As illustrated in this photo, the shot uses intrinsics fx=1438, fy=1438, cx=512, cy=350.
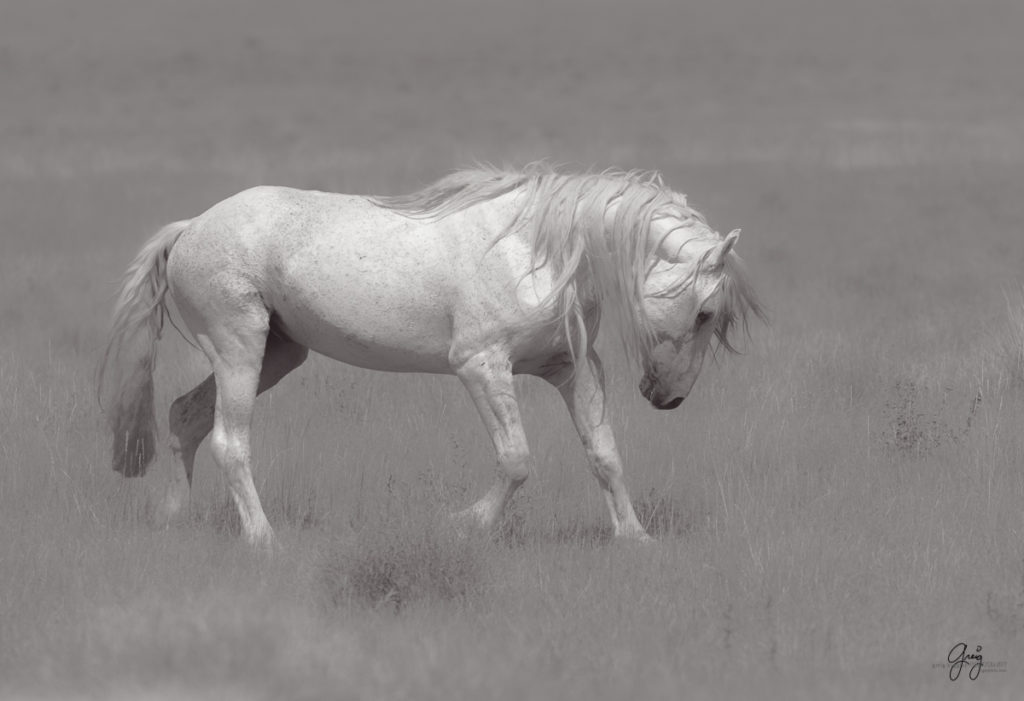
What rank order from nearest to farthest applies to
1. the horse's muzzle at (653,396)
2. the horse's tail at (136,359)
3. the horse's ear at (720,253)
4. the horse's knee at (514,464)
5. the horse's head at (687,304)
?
the horse's ear at (720,253), the horse's head at (687,304), the horse's knee at (514,464), the horse's muzzle at (653,396), the horse's tail at (136,359)

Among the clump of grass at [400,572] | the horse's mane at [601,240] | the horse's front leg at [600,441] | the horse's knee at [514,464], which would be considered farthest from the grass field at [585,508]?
the horse's mane at [601,240]

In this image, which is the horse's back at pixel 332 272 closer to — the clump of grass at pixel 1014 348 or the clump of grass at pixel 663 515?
the clump of grass at pixel 663 515

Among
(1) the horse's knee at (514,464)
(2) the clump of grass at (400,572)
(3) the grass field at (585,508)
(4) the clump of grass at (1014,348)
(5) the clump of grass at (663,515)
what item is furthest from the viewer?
(4) the clump of grass at (1014,348)

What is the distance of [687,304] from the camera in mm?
5469

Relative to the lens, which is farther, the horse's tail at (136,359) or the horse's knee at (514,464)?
the horse's tail at (136,359)

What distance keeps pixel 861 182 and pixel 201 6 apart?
5591 cm

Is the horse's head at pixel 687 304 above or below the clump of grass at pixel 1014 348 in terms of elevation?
above

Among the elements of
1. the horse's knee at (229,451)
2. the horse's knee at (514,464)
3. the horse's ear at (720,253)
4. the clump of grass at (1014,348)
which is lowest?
the clump of grass at (1014,348)

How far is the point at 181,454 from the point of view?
628cm

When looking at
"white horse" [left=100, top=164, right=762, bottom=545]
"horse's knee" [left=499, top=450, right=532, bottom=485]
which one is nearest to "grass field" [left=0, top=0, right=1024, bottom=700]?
"horse's knee" [left=499, top=450, right=532, bottom=485]

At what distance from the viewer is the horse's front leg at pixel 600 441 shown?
5703 mm

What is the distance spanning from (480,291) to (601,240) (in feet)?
1.67

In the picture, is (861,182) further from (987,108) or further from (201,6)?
(201,6)

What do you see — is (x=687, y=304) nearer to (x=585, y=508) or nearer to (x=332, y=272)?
(x=585, y=508)
